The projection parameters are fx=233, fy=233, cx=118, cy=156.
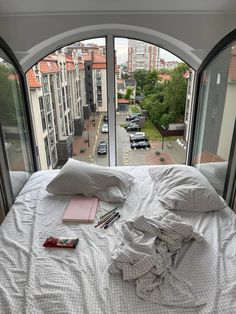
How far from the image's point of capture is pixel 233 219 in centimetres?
162

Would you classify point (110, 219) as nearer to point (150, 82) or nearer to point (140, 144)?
point (140, 144)

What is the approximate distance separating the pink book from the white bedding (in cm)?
5

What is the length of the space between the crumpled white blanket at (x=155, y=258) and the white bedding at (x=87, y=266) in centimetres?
Answer: 3

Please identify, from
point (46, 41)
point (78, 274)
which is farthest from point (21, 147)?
point (78, 274)

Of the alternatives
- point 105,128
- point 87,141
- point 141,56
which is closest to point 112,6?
point 141,56

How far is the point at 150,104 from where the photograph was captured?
2863 mm

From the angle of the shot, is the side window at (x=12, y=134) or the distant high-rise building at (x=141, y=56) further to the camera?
the distant high-rise building at (x=141, y=56)

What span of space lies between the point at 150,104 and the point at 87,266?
2.11m

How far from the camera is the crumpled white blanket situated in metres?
1.06

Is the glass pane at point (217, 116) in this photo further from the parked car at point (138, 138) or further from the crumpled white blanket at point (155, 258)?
the crumpled white blanket at point (155, 258)

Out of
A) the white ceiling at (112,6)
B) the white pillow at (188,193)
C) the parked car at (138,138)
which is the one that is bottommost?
the white pillow at (188,193)

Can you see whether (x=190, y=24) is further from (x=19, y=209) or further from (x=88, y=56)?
(x=19, y=209)

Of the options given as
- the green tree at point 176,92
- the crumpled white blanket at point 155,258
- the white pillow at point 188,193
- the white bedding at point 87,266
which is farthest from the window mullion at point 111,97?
the crumpled white blanket at point 155,258

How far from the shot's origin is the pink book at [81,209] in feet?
5.27
